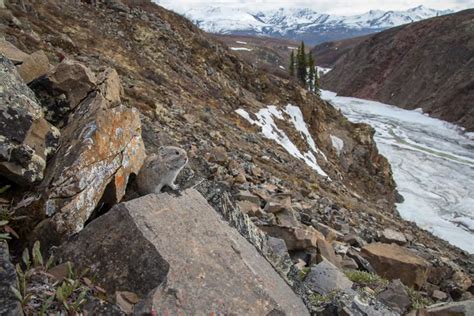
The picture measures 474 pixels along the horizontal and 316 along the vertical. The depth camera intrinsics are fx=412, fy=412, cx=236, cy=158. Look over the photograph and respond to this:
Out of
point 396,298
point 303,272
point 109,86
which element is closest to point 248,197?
point 303,272

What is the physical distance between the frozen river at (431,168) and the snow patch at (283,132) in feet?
27.9

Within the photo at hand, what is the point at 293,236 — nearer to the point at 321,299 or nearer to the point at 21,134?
the point at 321,299

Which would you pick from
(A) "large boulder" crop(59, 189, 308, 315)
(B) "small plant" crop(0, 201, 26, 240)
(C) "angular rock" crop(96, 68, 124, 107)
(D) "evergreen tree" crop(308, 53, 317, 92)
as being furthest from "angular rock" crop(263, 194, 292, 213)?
(D) "evergreen tree" crop(308, 53, 317, 92)

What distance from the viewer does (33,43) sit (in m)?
15.7

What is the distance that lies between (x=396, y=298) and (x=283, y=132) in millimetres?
21827

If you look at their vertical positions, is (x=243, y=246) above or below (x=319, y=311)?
above

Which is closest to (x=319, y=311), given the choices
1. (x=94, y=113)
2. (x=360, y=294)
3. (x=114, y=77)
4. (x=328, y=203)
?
(x=360, y=294)

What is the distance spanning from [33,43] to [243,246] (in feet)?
44.7

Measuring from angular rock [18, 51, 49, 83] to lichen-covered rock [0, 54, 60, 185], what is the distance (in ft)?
3.45

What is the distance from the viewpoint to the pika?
21.2ft

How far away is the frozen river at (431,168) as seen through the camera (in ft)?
101

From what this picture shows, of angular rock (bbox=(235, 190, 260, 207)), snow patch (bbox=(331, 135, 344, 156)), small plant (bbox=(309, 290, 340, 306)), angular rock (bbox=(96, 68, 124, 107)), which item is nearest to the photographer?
small plant (bbox=(309, 290, 340, 306))

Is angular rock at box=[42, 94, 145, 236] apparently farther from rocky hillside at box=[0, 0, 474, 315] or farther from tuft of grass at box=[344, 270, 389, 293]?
tuft of grass at box=[344, 270, 389, 293]

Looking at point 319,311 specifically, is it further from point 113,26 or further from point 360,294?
point 113,26
